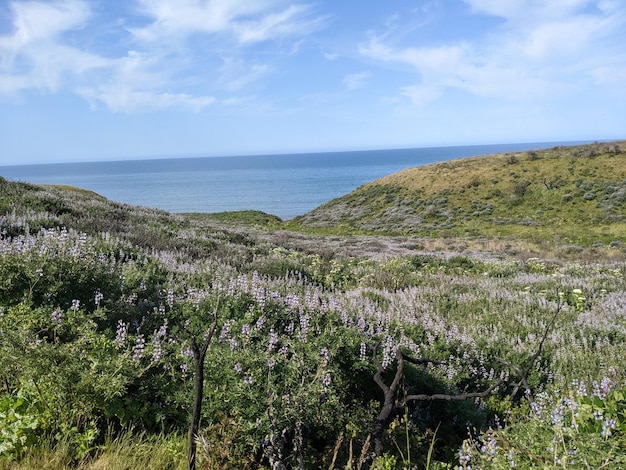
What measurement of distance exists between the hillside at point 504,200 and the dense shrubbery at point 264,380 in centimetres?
2692

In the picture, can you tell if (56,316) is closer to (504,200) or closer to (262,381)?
(262,381)

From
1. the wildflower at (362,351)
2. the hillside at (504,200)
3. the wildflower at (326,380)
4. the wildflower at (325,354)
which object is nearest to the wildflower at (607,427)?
the wildflower at (326,380)

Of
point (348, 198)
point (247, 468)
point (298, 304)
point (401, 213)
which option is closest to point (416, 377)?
point (298, 304)

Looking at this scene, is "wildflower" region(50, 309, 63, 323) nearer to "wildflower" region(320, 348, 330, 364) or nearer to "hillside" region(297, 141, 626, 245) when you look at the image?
"wildflower" region(320, 348, 330, 364)

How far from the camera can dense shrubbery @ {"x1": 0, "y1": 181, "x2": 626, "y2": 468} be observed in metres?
2.71

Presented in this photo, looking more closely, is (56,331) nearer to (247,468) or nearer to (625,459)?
(247,468)

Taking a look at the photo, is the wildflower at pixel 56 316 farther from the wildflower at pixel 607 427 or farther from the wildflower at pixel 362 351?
the wildflower at pixel 607 427

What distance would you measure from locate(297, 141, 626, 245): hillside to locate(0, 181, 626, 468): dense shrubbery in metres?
26.9

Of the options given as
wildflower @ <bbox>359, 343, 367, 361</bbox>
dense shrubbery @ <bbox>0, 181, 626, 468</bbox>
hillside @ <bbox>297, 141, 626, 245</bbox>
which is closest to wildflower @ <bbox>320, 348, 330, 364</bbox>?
dense shrubbery @ <bbox>0, 181, 626, 468</bbox>

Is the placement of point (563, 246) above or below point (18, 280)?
below

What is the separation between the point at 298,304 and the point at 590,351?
4.50 metres

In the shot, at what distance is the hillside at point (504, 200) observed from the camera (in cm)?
3519

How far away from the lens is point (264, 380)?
3104 mm

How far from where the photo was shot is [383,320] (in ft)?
20.2
